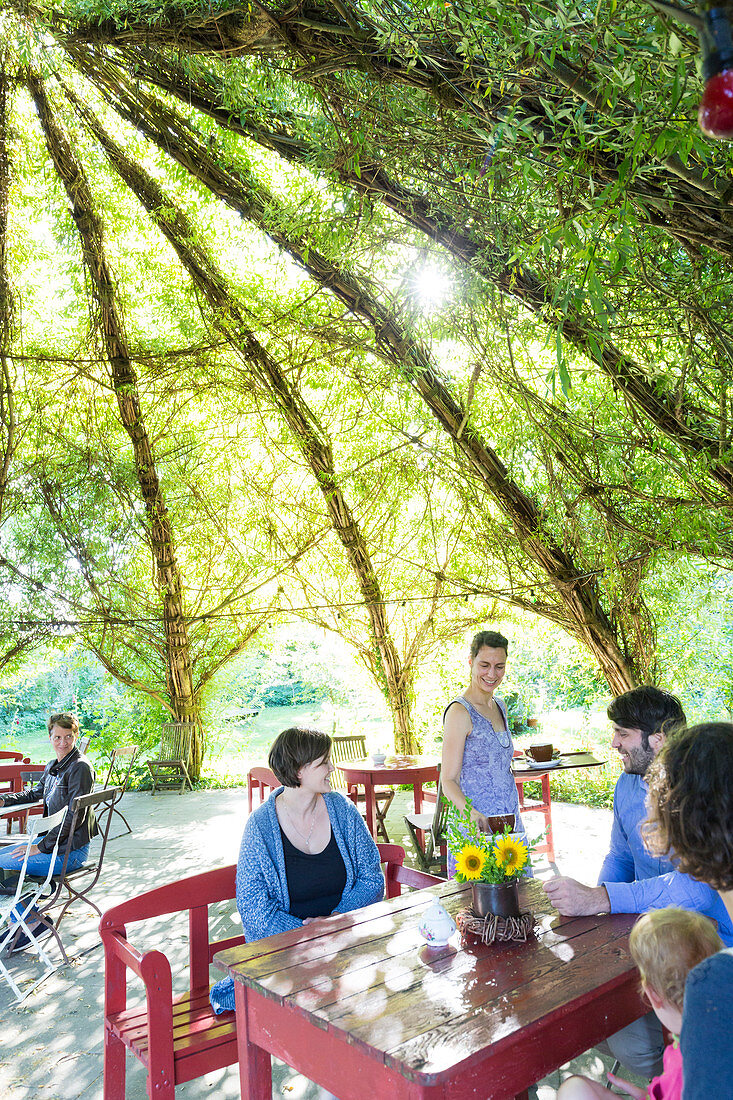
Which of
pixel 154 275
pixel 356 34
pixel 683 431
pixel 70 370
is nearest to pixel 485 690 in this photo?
pixel 683 431

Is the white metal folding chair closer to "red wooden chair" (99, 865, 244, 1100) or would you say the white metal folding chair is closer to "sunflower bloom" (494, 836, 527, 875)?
"red wooden chair" (99, 865, 244, 1100)

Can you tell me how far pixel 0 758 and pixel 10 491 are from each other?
8.95 feet

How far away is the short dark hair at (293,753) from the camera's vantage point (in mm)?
2711

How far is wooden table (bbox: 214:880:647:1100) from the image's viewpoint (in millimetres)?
1471

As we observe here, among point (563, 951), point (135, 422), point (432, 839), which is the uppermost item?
point (135, 422)

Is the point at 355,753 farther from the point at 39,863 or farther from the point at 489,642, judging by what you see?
the point at 489,642

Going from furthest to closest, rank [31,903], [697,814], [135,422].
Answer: [135,422], [31,903], [697,814]

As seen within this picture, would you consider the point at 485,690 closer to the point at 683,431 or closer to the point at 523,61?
the point at 683,431

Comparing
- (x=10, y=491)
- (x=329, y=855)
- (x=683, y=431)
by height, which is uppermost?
(x=10, y=491)

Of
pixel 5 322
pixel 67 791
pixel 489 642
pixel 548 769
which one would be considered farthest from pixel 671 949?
pixel 5 322

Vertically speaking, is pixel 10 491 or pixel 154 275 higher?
pixel 154 275

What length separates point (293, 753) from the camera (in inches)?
107

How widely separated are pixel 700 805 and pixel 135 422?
7.57 m

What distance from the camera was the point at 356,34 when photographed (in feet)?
7.73
